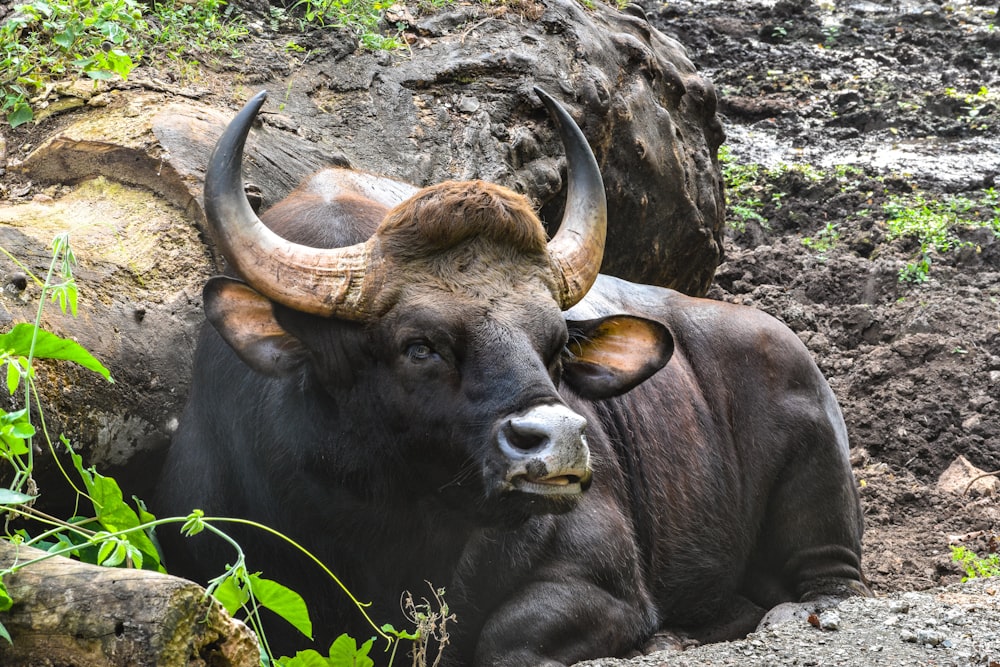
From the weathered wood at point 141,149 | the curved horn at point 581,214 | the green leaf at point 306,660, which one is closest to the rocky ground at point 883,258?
the green leaf at point 306,660

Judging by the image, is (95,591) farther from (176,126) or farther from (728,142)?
(728,142)

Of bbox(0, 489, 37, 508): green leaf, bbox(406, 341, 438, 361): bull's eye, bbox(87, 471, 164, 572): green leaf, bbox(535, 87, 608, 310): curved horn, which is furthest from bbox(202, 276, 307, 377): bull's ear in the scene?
bbox(0, 489, 37, 508): green leaf

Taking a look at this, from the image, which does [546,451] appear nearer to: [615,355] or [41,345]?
[615,355]

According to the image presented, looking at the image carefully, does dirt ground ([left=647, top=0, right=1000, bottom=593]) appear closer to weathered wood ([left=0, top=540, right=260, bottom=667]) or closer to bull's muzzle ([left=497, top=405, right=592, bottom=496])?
bull's muzzle ([left=497, top=405, right=592, bottom=496])

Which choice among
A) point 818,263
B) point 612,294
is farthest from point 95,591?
point 818,263

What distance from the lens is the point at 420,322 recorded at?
4.34m

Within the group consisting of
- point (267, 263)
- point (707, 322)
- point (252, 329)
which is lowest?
point (707, 322)

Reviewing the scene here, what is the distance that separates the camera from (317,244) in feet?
16.1

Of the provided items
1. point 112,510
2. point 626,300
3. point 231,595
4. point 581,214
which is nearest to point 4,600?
point 231,595

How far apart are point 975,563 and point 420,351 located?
11.9 feet

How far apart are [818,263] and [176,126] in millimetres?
5991

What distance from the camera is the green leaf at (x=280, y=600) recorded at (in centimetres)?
366

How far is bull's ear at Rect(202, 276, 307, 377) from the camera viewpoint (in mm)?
4562

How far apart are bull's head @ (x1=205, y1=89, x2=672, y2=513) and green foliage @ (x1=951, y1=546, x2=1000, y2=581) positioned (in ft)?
9.74
